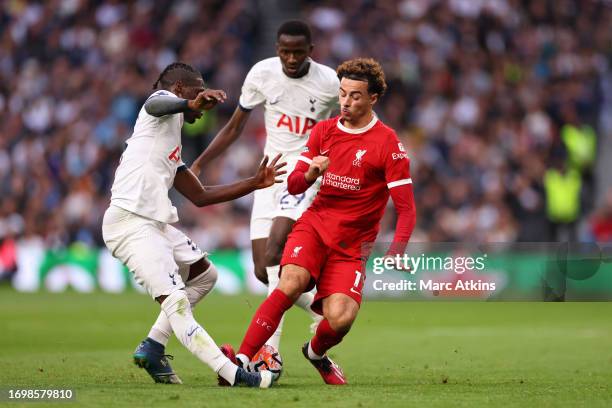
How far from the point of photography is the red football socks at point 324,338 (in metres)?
8.47

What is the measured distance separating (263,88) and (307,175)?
2324 millimetres

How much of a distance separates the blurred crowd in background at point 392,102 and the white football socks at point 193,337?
39.0 ft

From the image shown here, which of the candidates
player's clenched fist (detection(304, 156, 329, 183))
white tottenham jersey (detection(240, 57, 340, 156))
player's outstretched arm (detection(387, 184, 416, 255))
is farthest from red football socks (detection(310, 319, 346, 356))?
white tottenham jersey (detection(240, 57, 340, 156))

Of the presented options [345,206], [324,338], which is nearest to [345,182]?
[345,206]

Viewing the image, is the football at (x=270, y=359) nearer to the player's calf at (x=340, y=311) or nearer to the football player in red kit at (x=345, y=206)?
the football player in red kit at (x=345, y=206)

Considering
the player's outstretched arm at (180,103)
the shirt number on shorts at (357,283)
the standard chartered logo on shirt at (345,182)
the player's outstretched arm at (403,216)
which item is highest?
the player's outstretched arm at (180,103)

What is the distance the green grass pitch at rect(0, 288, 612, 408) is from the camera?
25.2 ft

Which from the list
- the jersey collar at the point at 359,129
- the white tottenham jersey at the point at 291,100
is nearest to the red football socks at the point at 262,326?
the jersey collar at the point at 359,129

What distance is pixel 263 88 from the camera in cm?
1030

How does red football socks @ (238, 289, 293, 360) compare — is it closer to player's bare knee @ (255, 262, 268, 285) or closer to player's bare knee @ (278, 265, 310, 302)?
player's bare knee @ (278, 265, 310, 302)

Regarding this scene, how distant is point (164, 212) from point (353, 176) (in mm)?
1371

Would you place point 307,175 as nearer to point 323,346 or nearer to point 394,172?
point 394,172

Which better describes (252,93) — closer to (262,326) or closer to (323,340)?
(323,340)

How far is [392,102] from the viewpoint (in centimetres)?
2234
